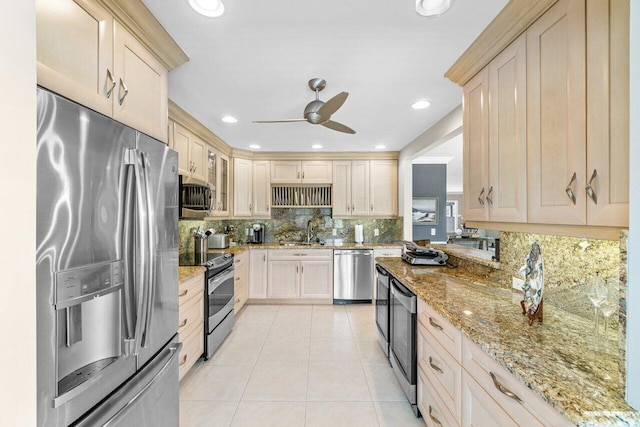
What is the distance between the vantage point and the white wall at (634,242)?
0.73 metres

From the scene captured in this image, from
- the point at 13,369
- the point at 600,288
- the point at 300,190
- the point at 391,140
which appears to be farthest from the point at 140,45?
the point at 300,190

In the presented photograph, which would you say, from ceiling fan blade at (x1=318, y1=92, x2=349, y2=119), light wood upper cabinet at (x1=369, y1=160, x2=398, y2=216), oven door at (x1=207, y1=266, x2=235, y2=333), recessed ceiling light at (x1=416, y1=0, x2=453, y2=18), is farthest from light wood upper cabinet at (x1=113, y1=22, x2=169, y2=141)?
light wood upper cabinet at (x1=369, y1=160, x2=398, y2=216)

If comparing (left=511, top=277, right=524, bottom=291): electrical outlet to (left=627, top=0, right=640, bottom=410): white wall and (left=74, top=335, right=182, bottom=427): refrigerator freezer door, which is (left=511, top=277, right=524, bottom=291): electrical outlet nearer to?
(left=627, top=0, right=640, bottom=410): white wall

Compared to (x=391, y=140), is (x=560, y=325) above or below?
below

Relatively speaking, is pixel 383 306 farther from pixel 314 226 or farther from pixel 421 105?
pixel 314 226

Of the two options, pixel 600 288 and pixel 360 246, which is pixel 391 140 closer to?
pixel 360 246

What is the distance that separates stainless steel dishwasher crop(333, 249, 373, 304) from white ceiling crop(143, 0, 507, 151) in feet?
7.14

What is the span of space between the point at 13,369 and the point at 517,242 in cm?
234

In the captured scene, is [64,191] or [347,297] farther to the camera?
[347,297]

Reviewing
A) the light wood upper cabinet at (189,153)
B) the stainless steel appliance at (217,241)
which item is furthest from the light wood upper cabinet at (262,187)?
the light wood upper cabinet at (189,153)

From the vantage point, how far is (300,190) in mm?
4965

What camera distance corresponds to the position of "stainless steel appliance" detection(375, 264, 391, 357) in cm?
259

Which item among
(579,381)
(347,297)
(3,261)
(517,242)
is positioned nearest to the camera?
(3,261)

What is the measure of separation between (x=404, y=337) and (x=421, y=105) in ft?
6.77
